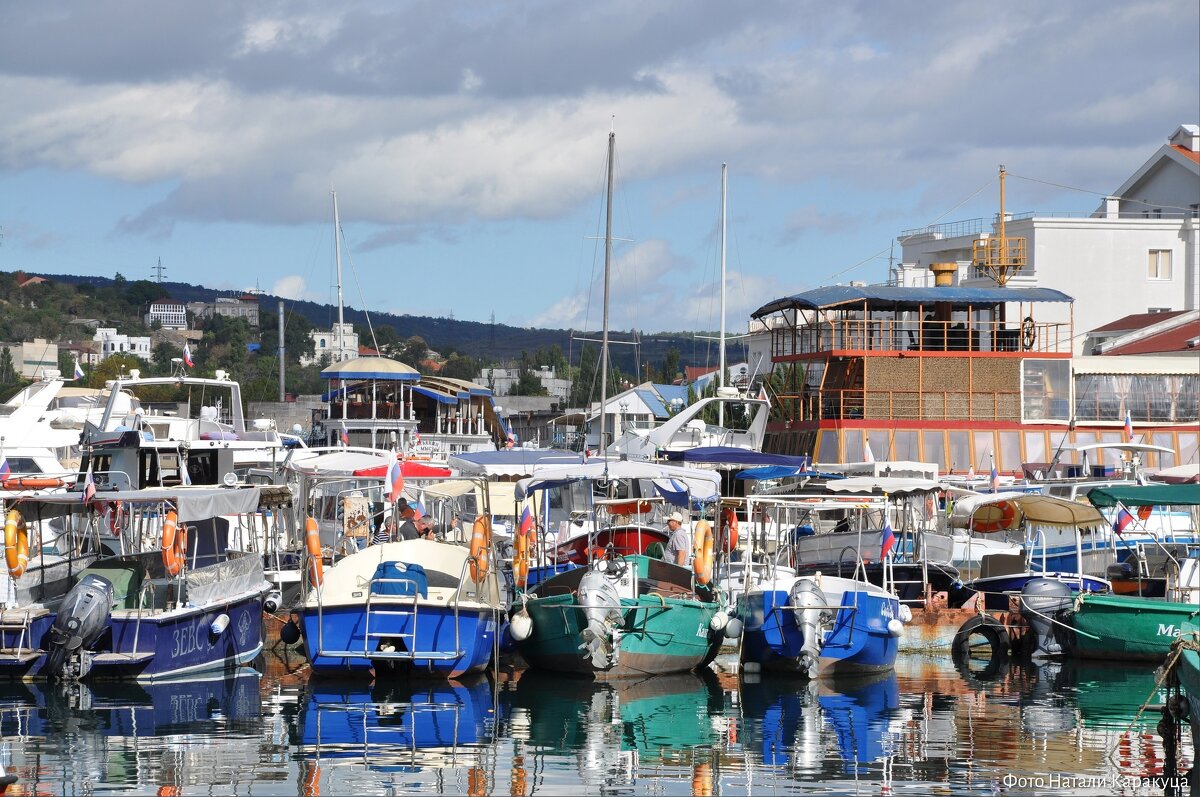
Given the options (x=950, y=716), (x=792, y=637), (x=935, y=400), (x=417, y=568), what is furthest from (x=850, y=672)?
(x=935, y=400)

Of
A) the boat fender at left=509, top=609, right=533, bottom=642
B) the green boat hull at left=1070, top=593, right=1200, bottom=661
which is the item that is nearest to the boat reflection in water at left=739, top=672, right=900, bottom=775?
the boat fender at left=509, top=609, right=533, bottom=642

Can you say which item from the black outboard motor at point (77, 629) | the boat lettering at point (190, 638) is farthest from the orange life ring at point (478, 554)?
the black outboard motor at point (77, 629)

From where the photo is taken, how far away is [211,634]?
25172 mm

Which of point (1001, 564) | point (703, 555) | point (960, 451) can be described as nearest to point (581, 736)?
point (703, 555)

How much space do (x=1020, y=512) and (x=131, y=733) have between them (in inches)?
788

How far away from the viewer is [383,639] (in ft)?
80.1

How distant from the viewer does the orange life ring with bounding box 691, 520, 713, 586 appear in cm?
2614

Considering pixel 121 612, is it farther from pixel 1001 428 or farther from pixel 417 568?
pixel 1001 428

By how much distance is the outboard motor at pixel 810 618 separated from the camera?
25.4 meters

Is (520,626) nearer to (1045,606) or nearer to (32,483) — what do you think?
(1045,606)

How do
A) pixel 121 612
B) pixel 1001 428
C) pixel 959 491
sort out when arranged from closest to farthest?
pixel 121 612 < pixel 959 491 < pixel 1001 428

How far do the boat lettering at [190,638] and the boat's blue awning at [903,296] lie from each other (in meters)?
32.1

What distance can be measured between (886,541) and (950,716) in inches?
232

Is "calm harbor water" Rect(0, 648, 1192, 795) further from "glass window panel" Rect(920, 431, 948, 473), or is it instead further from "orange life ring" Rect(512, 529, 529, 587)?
"glass window panel" Rect(920, 431, 948, 473)
